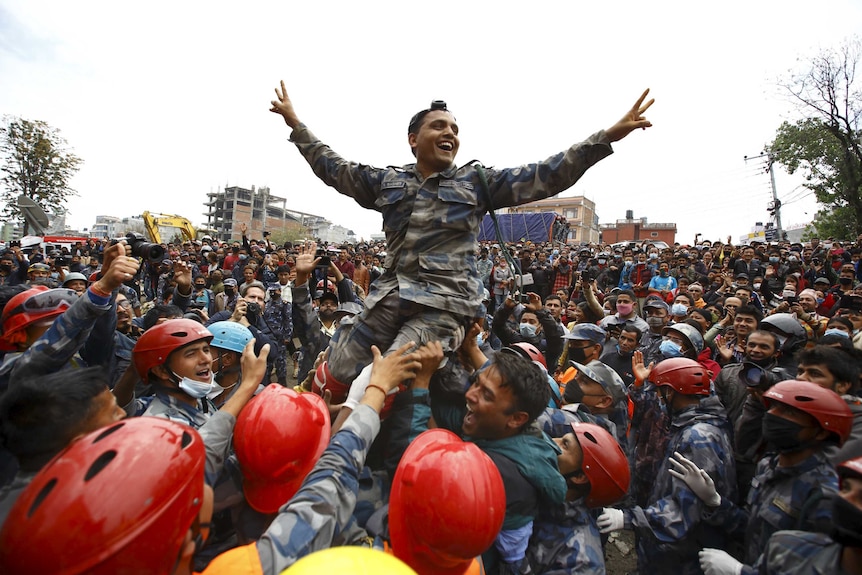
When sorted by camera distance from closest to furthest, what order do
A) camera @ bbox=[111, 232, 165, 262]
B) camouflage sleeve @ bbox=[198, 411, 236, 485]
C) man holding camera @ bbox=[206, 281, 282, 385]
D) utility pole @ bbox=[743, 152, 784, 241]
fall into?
camouflage sleeve @ bbox=[198, 411, 236, 485], camera @ bbox=[111, 232, 165, 262], man holding camera @ bbox=[206, 281, 282, 385], utility pole @ bbox=[743, 152, 784, 241]

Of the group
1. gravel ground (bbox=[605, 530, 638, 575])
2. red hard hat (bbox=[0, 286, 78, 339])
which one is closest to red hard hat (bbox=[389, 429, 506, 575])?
red hard hat (bbox=[0, 286, 78, 339])

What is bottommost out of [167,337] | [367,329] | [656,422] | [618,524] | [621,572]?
[621,572]

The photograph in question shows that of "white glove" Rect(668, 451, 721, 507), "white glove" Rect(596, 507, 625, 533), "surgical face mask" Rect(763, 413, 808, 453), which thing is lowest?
"white glove" Rect(596, 507, 625, 533)

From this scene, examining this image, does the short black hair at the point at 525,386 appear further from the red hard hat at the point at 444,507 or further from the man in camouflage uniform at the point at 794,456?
the man in camouflage uniform at the point at 794,456

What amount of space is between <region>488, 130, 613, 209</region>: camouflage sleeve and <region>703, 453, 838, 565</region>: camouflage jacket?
6.26ft

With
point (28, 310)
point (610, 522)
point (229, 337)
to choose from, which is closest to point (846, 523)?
point (610, 522)

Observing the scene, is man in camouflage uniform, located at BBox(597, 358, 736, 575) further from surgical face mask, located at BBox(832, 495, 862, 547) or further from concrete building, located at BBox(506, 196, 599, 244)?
concrete building, located at BBox(506, 196, 599, 244)

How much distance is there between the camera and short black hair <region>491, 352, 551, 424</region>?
2.18 metres

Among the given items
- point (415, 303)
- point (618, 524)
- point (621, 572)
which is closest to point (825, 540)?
point (618, 524)

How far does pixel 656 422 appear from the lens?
12.0ft

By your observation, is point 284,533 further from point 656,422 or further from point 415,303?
point 656,422

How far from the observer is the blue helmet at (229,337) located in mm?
3588

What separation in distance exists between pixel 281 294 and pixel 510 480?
18.5 ft

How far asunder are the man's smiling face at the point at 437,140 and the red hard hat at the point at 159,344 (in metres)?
1.74
